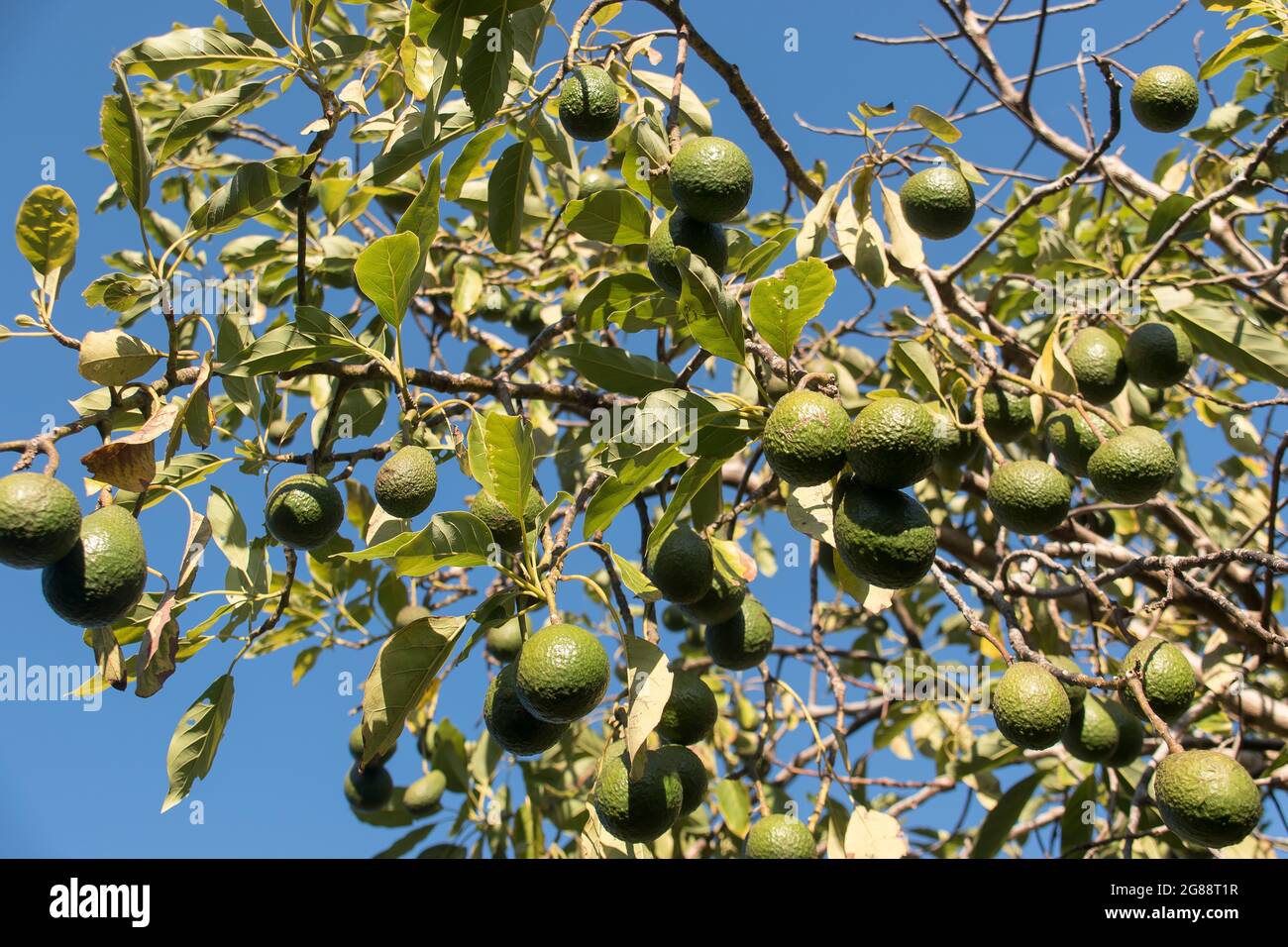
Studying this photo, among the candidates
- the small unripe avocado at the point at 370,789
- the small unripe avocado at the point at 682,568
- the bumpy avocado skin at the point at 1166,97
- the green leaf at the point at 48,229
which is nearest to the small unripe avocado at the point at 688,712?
the small unripe avocado at the point at 682,568

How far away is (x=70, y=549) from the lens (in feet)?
5.27

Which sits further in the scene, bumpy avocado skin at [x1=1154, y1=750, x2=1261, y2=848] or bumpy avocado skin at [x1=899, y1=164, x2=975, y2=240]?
bumpy avocado skin at [x1=899, y1=164, x2=975, y2=240]

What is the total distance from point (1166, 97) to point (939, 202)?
1.05 m

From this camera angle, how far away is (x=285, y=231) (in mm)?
3074

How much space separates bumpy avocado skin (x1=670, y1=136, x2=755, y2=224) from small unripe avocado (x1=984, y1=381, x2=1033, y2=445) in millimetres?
847

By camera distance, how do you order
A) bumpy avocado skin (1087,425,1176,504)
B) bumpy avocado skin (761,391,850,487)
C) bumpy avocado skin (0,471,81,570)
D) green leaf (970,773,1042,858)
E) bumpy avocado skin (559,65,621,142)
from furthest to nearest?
green leaf (970,773,1042,858), bumpy avocado skin (559,65,621,142), bumpy avocado skin (1087,425,1176,504), bumpy avocado skin (761,391,850,487), bumpy avocado skin (0,471,81,570)

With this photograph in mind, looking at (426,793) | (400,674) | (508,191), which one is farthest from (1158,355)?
(426,793)

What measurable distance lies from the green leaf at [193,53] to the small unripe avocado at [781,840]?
6.85 ft

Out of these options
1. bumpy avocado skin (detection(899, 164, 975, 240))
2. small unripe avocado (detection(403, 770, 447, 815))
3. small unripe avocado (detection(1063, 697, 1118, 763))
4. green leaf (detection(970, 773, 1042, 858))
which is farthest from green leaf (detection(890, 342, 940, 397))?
small unripe avocado (detection(403, 770, 447, 815))

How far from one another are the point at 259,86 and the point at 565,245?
1.74m

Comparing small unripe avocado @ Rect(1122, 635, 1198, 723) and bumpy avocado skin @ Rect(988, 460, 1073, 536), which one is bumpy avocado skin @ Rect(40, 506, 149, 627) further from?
small unripe avocado @ Rect(1122, 635, 1198, 723)

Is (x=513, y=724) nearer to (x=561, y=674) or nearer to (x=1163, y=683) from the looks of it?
(x=561, y=674)

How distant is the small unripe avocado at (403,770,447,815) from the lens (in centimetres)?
337

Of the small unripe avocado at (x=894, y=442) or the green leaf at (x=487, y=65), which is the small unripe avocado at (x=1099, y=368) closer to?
the small unripe avocado at (x=894, y=442)
